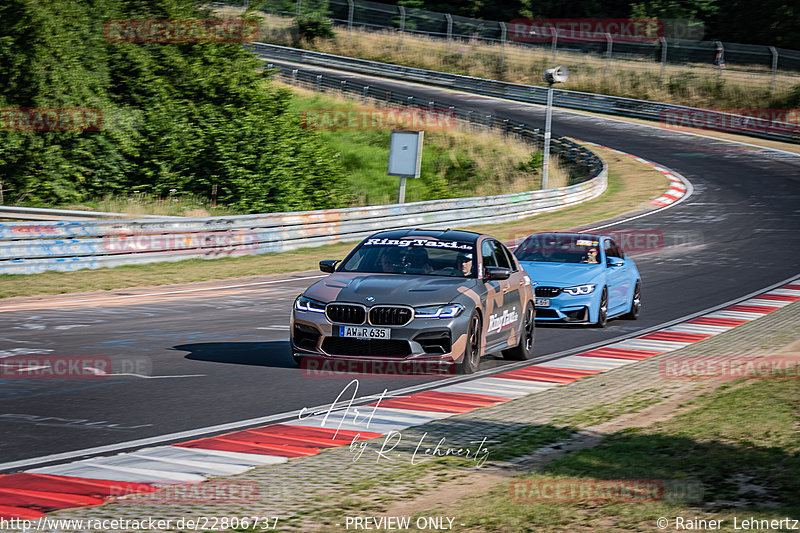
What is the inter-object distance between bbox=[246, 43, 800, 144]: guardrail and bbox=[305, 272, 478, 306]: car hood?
45.5 metres

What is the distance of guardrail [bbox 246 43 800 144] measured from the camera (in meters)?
55.1

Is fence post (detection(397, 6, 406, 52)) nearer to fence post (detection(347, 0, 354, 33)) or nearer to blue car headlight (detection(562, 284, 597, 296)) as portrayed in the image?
fence post (detection(347, 0, 354, 33))

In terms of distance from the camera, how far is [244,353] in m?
11.7

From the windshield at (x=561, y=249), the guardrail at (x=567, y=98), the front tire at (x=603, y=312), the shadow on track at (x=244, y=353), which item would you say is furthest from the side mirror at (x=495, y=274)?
the guardrail at (x=567, y=98)

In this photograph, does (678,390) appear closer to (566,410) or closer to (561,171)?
(566,410)

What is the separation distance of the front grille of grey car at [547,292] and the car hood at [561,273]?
0.10m

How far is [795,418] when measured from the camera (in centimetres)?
827

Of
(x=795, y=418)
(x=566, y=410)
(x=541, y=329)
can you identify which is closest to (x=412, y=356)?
(x=566, y=410)

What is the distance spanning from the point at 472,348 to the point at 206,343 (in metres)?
3.76

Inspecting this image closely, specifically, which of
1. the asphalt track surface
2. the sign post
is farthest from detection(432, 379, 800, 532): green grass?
the sign post

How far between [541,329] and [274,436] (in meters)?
7.98

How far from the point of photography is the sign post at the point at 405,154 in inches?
1129

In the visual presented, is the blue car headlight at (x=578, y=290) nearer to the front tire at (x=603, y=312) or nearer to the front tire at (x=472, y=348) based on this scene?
the front tire at (x=603, y=312)

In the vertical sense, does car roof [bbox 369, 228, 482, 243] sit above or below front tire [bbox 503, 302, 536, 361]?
above
